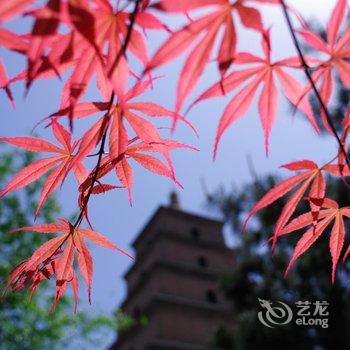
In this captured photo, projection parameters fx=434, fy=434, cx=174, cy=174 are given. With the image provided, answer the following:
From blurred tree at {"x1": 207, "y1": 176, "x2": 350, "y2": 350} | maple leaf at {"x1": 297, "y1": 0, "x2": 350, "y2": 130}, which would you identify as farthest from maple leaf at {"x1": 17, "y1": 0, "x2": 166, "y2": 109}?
blurred tree at {"x1": 207, "y1": 176, "x2": 350, "y2": 350}

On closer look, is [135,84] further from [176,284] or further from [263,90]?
[176,284]

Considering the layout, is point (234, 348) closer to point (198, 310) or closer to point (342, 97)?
point (342, 97)

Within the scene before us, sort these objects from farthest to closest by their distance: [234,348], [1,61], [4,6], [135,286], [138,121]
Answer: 1. [135,286]
2. [234,348]
3. [138,121]
4. [1,61]
5. [4,6]

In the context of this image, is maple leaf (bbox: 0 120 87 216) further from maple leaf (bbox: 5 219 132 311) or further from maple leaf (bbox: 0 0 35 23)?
maple leaf (bbox: 0 0 35 23)

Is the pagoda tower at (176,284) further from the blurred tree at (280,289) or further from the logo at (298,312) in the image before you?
the logo at (298,312)

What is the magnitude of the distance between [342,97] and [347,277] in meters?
4.29

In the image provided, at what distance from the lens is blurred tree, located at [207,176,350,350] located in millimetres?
9508

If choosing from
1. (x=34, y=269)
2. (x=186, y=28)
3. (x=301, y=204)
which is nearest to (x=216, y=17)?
(x=186, y=28)

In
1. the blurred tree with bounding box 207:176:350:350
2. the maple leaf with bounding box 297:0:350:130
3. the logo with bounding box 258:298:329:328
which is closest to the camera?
the maple leaf with bounding box 297:0:350:130

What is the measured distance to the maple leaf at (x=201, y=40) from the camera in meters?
0.48

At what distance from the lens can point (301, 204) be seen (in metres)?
10.4

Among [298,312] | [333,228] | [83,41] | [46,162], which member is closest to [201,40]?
[83,41]

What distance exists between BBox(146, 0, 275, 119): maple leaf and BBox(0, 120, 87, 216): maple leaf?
15.8 inches

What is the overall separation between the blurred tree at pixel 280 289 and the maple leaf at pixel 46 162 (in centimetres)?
771
